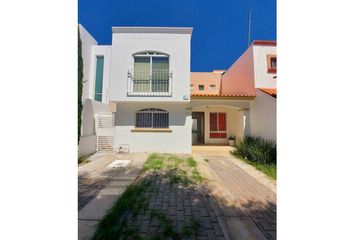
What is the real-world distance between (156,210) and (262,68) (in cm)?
996

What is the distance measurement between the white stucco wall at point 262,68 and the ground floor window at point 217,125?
4169mm

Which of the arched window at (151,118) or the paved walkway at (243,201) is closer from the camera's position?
the paved walkway at (243,201)

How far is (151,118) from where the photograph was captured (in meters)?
9.35

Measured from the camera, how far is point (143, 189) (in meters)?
4.31

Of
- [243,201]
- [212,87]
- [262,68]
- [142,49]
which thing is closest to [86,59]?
[142,49]

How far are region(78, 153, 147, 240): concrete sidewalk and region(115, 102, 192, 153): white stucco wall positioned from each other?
5.59 feet

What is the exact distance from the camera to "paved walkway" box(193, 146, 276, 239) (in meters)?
2.76

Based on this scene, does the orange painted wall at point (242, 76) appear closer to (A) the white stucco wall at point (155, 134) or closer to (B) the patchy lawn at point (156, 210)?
(A) the white stucco wall at point (155, 134)

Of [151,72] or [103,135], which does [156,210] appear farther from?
[103,135]

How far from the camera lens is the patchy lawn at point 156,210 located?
2613 millimetres

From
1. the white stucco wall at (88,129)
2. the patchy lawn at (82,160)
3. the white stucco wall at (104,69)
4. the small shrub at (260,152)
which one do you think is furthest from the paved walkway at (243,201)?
the white stucco wall at (104,69)
